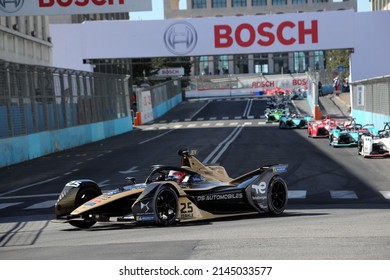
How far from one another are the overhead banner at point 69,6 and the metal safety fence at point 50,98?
83.8 inches

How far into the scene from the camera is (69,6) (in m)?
31.7

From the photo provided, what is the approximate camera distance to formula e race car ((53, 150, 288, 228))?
42.3 ft

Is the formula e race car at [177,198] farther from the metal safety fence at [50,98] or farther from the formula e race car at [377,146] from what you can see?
the metal safety fence at [50,98]


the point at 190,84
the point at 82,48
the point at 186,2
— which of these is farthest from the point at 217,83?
the point at 82,48

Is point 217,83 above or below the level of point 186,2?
below

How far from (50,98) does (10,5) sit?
336 inches

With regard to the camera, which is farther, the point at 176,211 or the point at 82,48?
the point at 82,48

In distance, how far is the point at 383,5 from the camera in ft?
290

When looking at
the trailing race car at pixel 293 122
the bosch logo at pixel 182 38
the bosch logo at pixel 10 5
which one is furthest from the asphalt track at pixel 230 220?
the bosch logo at pixel 182 38

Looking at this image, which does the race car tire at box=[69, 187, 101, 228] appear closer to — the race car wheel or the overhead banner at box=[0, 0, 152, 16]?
the race car wheel

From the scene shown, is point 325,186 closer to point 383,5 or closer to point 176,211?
point 176,211

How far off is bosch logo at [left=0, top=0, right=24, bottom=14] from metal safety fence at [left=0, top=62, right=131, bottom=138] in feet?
6.54

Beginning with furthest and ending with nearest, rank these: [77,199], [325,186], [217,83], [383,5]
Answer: [217,83] → [383,5] → [325,186] → [77,199]

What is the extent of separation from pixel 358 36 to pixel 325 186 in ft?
109
